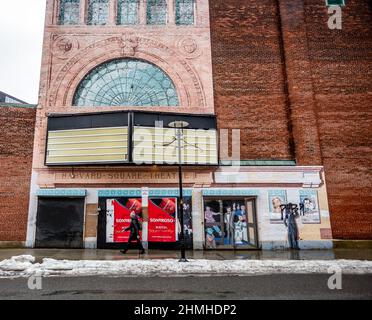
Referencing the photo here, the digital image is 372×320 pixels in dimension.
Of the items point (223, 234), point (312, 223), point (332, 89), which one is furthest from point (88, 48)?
point (312, 223)

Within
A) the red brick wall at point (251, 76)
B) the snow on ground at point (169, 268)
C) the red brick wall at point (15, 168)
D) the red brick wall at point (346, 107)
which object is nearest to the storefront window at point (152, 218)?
the red brick wall at point (15, 168)

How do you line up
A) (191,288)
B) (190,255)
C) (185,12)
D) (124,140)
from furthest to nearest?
(185,12) → (124,140) → (190,255) → (191,288)

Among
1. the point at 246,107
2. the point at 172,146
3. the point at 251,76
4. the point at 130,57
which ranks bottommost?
the point at 172,146

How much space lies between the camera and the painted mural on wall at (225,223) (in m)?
15.5

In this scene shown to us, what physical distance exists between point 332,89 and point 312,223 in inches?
315

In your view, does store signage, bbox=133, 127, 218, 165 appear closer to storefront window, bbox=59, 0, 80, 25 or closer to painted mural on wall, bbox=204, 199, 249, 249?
painted mural on wall, bbox=204, 199, 249, 249

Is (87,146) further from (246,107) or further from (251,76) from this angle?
(251,76)

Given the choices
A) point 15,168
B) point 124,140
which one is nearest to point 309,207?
point 124,140

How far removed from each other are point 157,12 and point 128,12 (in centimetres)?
179

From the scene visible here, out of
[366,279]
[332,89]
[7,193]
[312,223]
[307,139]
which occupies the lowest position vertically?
[366,279]

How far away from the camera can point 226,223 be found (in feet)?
51.8

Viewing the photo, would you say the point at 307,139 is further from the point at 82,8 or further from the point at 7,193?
the point at 7,193

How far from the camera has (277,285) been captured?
749cm
